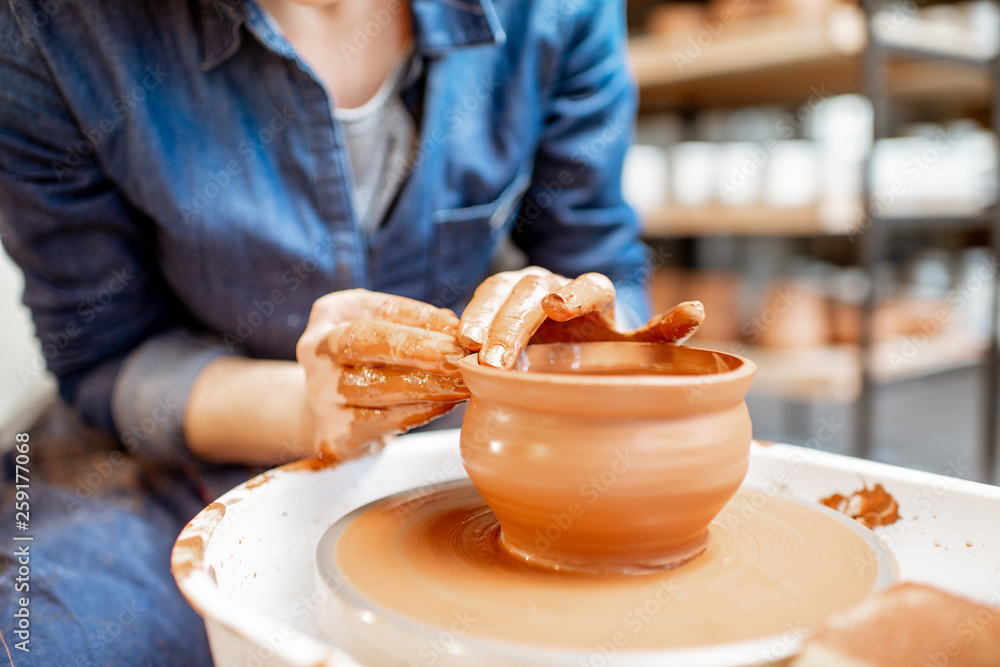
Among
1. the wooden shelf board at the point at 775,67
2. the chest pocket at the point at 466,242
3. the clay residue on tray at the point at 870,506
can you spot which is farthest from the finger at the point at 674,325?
the wooden shelf board at the point at 775,67

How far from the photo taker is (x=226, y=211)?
92cm

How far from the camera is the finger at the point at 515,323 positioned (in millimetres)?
583

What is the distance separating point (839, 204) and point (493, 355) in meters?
1.85

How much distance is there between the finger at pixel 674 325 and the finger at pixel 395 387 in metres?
0.18

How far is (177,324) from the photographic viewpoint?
1111 millimetres

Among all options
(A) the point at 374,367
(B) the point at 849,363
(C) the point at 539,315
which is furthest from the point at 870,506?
(B) the point at 849,363

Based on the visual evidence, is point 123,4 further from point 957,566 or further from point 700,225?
point 700,225

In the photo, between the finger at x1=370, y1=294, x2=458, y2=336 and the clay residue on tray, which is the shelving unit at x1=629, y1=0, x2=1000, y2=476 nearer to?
the clay residue on tray

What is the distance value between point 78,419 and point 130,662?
0.46m

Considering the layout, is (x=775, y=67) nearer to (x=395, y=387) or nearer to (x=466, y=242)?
(x=466, y=242)

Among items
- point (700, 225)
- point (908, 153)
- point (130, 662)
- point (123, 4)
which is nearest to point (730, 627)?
point (130, 662)

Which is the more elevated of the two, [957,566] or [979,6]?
[979,6]

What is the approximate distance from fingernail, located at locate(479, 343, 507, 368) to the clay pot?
0.04 feet

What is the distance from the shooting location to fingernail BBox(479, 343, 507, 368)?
575 mm
